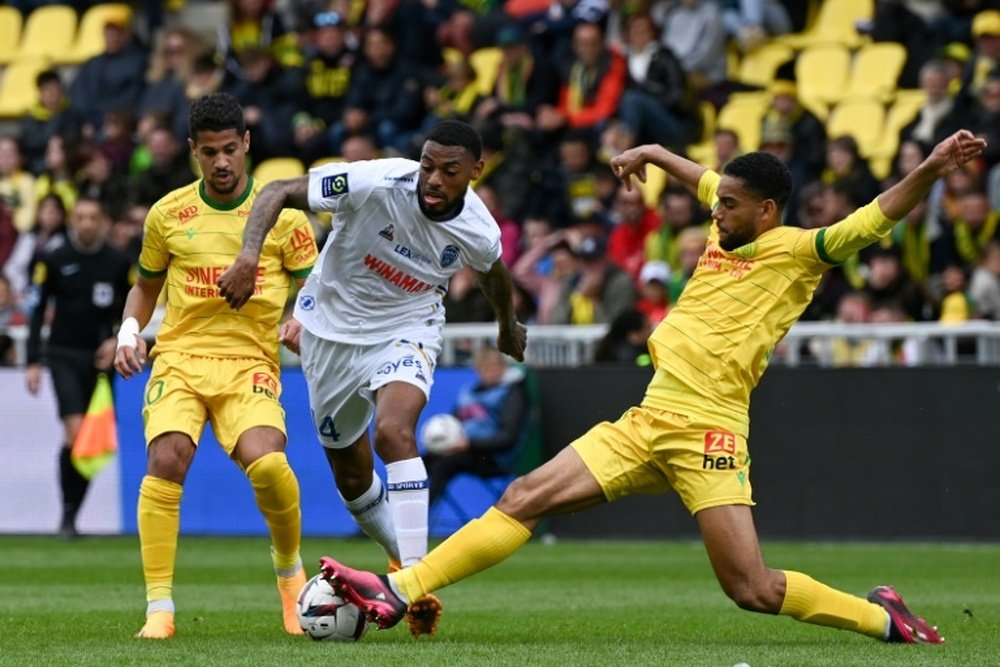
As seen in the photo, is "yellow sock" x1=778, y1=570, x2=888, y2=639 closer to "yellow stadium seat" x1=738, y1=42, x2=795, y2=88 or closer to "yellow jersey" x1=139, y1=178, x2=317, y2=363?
"yellow jersey" x1=139, y1=178, x2=317, y2=363

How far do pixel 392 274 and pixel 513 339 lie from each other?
2.30 ft

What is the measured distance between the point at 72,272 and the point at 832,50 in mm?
8519

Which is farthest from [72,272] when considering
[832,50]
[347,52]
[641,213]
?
[832,50]

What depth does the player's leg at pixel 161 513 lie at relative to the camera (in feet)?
29.5

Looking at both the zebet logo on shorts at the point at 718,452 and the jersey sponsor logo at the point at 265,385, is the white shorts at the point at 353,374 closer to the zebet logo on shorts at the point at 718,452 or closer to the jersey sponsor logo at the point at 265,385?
the jersey sponsor logo at the point at 265,385

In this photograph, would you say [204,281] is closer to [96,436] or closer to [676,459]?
[676,459]

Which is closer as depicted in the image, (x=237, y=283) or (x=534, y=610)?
(x=237, y=283)

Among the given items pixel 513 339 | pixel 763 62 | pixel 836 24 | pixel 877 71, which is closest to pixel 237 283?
pixel 513 339

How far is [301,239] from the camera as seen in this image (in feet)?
32.0

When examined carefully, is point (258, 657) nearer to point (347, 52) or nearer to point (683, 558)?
point (683, 558)

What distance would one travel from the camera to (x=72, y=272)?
16.4m

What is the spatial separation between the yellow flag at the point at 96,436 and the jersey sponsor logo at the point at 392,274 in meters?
7.31

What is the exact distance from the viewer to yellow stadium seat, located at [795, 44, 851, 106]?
20.5m

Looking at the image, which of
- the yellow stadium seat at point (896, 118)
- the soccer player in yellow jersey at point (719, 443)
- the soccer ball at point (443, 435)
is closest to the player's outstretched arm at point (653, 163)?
the soccer player in yellow jersey at point (719, 443)
